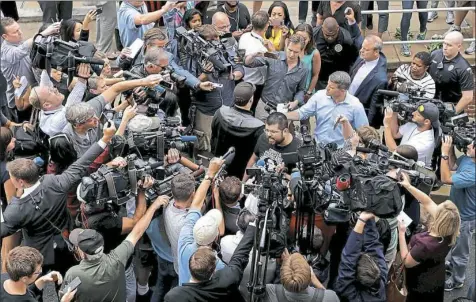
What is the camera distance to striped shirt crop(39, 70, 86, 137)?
6547mm

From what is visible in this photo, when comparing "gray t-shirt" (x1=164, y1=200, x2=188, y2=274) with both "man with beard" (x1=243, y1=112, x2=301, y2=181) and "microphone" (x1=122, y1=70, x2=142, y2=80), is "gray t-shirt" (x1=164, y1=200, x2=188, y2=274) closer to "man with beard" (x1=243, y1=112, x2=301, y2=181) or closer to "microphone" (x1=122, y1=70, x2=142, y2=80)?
"man with beard" (x1=243, y1=112, x2=301, y2=181)

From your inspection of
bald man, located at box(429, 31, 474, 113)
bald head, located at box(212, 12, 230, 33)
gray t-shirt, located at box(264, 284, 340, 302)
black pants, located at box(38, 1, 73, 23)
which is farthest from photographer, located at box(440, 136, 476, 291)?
black pants, located at box(38, 1, 73, 23)

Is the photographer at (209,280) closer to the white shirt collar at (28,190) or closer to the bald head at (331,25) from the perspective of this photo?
the white shirt collar at (28,190)

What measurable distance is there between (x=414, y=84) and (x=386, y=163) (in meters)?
2.14

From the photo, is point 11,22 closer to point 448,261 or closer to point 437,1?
point 448,261

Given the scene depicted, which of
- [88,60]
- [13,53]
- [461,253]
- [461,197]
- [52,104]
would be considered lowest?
[461,253]

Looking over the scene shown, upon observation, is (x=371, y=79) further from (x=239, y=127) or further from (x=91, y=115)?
(x=91, y=115)

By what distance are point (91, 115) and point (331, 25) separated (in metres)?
3.23

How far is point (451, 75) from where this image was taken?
797 cm

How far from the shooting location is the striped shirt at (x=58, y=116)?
6.55 metres

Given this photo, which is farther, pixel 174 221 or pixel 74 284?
pixel 174 221

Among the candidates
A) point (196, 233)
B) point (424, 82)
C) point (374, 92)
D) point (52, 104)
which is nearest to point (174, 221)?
point (196, 233)

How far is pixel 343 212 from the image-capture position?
567 cm

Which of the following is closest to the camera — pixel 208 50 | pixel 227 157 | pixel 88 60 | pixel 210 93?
pixel 227 157
